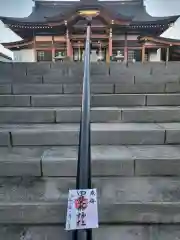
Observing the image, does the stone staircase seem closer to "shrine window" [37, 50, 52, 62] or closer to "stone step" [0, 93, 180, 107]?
"stone step" [0, 93, 180, 107]

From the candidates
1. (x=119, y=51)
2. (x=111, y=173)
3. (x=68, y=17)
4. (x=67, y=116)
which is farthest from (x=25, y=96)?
(x=119, y=51)

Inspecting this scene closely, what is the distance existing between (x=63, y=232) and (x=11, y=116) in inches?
69.3

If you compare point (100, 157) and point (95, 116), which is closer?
point (100, 157)

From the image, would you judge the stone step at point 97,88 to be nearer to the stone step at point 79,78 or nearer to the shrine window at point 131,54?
the stone step at point 79,78

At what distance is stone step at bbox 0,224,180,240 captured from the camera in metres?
1.50

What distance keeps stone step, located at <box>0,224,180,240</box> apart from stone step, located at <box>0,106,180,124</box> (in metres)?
1.47

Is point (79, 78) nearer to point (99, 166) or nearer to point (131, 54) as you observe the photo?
point (99, 166)

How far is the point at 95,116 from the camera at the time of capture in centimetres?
289

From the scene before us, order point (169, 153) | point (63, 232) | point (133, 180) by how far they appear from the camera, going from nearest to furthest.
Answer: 1. point (63, 232)
2. point (133, 180)
3. point (169, 153)

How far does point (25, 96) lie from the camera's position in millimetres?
3232

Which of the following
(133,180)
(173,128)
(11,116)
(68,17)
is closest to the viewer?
(133,180)

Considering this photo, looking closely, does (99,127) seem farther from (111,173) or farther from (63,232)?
(63,232)

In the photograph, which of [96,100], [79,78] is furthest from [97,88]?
[79,78]

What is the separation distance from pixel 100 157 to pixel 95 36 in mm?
10806
